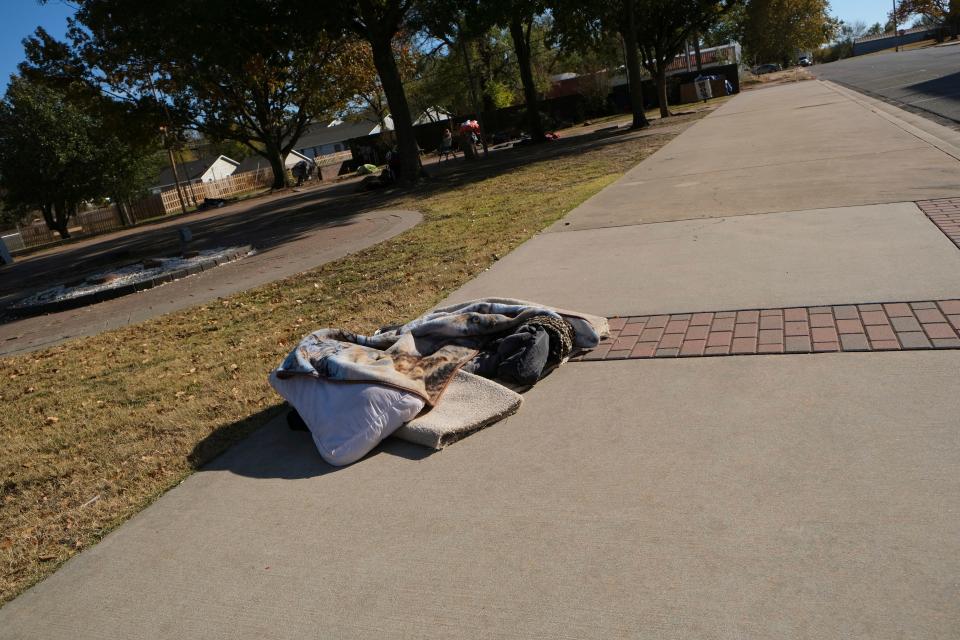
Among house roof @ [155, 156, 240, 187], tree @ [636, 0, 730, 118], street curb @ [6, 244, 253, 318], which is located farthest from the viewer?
house roof @ [155, 156, 240, 187]

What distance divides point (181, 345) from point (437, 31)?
1795 centimetres

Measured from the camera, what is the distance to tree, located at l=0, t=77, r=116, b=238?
1655 inches

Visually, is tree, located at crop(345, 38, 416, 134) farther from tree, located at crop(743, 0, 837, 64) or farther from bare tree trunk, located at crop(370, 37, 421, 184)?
tree, located at crop(743, 0, 837, 64)

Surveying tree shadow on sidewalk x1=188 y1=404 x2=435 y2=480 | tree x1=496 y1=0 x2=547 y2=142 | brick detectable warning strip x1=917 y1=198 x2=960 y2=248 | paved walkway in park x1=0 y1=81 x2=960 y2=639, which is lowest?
paved walkway in park x1=0 y1=81 x2=960 y2=639

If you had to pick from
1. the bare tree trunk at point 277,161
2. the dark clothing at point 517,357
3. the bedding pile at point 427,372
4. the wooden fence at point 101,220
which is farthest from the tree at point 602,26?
the wooden fence at point 101,220

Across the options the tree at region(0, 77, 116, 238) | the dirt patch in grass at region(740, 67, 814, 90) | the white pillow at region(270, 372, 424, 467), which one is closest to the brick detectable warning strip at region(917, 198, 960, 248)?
the white pillow at region(270, 372, 424, 467)

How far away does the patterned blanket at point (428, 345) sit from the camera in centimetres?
441

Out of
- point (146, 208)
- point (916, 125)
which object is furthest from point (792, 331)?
point (146, 208)

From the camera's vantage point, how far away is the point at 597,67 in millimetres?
64875

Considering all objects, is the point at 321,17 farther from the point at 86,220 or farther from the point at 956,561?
the point at 86,220

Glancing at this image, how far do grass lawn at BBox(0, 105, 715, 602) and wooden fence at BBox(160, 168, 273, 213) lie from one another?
124 feet

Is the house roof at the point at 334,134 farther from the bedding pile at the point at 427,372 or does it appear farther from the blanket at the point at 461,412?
the blanket at the point at 461,412

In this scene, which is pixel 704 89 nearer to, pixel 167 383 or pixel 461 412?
pixel 167 383

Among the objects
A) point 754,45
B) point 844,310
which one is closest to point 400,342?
point 844,310
